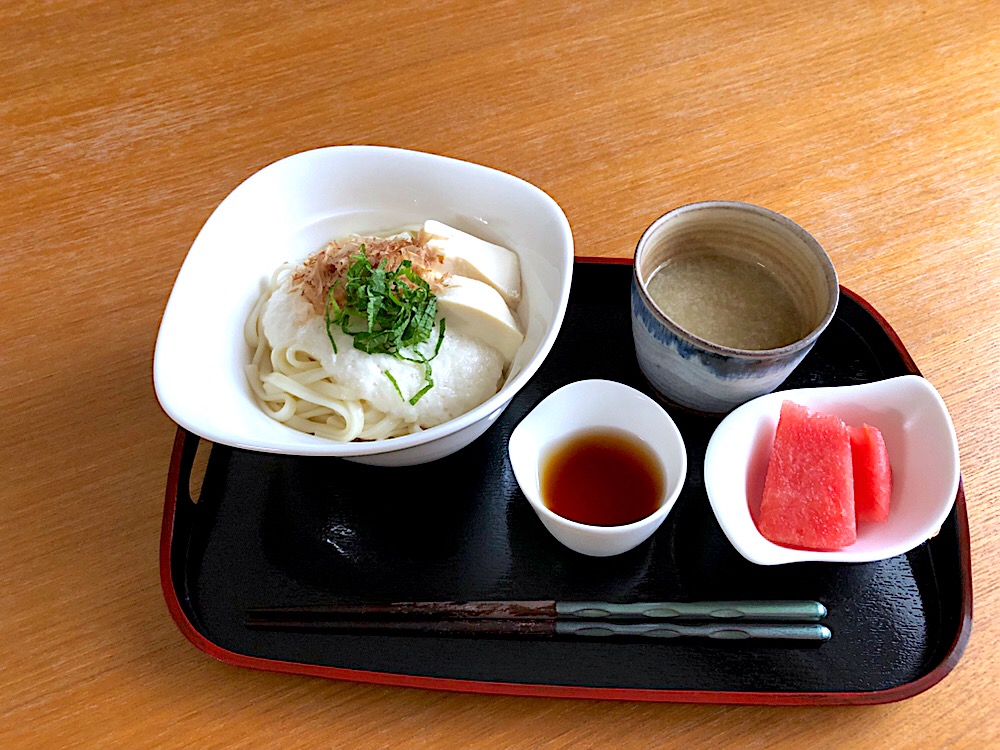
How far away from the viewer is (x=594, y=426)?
1.46 m

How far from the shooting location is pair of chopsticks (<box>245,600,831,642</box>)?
1.25 metres

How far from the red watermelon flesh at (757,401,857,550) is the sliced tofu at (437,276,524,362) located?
49 cm

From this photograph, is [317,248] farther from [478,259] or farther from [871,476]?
[871,476]

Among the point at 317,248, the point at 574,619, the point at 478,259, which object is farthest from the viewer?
the point at 317,248

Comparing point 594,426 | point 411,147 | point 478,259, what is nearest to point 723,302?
point 594,426

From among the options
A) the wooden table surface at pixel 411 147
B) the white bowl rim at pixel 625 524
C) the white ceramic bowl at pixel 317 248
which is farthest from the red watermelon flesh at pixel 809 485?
the white ceramic bowl at pixel 317 248

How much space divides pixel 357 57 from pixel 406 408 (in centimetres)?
123

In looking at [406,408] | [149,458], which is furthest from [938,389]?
[149,458]

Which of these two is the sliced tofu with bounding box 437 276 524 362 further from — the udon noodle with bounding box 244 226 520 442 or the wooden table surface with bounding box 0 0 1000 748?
the wooden table surface with bounding box 0 0 1000 748

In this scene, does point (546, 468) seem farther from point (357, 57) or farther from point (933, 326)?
point (357, 57)

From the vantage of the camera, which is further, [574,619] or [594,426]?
[594,426]

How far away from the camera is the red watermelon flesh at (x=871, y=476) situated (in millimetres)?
1300

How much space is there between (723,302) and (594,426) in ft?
1.15

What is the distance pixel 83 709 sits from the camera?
1264 millimetres
